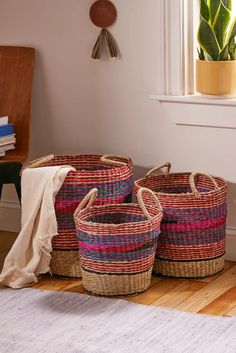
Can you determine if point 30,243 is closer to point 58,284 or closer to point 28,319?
point 58,284

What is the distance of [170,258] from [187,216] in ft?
0.72

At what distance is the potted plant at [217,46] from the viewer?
153 inches

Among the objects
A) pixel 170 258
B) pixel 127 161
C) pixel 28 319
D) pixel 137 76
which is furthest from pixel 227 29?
pixel 28 319

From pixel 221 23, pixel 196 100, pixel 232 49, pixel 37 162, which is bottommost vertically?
pixel 37 162

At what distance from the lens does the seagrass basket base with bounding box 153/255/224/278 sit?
3.83 m

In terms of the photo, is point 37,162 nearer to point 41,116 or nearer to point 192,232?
point 41,116

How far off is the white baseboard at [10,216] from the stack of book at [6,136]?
0.45 m

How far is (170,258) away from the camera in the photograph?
151 inches

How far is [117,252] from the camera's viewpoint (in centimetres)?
358

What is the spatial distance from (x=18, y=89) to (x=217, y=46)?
Answer: 105 centimetres

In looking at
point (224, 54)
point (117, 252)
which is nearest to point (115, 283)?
point (117, 252)

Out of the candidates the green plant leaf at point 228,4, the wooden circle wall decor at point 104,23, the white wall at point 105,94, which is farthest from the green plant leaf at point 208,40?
the wooden circle wall decor at point 104,23

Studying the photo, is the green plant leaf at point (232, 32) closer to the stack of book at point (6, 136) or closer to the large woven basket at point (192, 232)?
the large woven basket at point (192, 232)

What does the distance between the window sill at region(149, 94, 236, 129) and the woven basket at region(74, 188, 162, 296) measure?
49 cm
